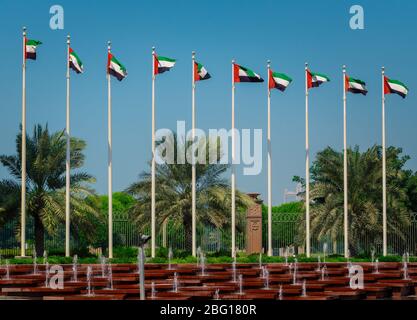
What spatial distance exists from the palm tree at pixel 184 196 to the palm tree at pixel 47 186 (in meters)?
2.80

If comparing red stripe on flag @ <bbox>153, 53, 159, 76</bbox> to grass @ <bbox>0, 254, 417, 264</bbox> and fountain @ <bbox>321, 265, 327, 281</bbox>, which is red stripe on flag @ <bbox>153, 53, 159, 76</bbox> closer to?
grass @ <bbox>0, 254, 417, 264</bbox>

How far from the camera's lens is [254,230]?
153ft

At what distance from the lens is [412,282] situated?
34844 mm

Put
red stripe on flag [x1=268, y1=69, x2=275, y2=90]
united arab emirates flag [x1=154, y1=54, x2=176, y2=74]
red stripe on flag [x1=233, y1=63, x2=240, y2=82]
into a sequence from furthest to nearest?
red stripe on flag [x1=268, y1=69, x2=275, y2=90]
red stripe on flag [x1=233, y1=63, x2=240, y2=82]
united arab emirates flag [x1=154, y1=54, x2=176, y2=74]

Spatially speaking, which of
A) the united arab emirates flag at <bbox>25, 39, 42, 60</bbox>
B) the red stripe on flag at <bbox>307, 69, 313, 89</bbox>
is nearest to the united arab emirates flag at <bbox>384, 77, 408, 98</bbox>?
the red stripe on flag at <bbox>307, 69, 313, 89</bbox>

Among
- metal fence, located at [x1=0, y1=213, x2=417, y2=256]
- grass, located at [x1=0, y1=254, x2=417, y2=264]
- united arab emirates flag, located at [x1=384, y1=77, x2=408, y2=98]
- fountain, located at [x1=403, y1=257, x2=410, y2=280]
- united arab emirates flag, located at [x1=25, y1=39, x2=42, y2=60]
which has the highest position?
united arab emirates flag, located at [x1=25, y1=39, x2=42, y2=60]

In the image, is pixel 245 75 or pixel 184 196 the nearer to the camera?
pixel 245 75

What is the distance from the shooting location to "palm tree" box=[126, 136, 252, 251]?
146ft

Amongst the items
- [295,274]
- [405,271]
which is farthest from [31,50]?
[405,271]

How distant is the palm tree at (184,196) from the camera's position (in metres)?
44.4

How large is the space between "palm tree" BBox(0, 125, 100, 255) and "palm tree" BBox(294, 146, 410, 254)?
1113cm

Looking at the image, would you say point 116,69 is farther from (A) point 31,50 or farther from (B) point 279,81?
(B) point 279,81

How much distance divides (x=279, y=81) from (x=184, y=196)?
7.93 m

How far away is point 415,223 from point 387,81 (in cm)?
1098
